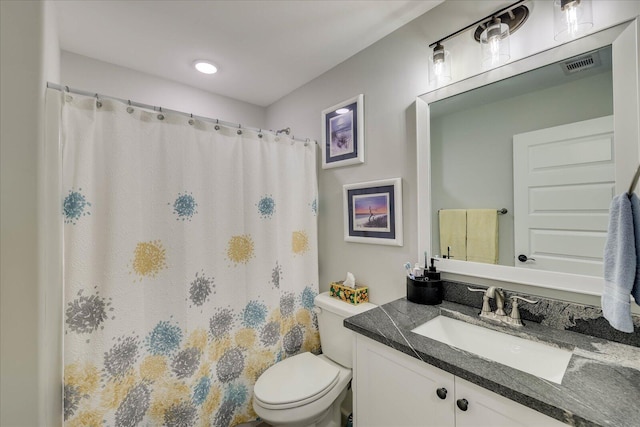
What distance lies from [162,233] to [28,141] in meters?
0.59

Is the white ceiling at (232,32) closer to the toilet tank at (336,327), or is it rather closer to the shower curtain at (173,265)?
the shower curtain at (173,265)

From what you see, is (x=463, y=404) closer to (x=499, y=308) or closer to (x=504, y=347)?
(x=504, y=347)

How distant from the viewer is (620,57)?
2.98 feet

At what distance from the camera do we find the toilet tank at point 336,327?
1.52 metres

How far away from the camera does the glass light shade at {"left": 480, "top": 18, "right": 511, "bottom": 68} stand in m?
1.13

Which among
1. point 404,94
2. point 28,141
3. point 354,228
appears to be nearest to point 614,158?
point 404,94

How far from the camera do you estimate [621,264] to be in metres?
0.74

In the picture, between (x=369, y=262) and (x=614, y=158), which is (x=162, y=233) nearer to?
(x=369, y=262)

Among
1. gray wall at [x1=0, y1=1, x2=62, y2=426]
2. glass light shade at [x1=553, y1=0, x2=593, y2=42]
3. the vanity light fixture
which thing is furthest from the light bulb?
gray wall at [x1=0, y1=1, x2=62, y2=426]

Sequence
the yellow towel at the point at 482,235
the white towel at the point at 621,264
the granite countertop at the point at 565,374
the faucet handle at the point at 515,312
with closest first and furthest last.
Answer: the granite countertop at the point at 565,374 < the white towel at the point at 621,264 < the faucet handle at the point at 515,312 < the yellow towel at the point at 482,235

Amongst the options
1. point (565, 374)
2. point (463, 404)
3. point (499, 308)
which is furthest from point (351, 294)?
point (565, 374)

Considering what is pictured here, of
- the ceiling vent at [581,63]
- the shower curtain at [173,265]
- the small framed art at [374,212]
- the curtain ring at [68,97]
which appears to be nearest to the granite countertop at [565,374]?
the small framed art at [374,212]

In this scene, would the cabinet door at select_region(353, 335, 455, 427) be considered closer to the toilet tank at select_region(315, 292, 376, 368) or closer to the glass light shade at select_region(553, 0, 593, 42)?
the toilet tank at select_region(315, 292, 376, 368)

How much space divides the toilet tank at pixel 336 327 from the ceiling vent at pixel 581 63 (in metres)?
1.39
